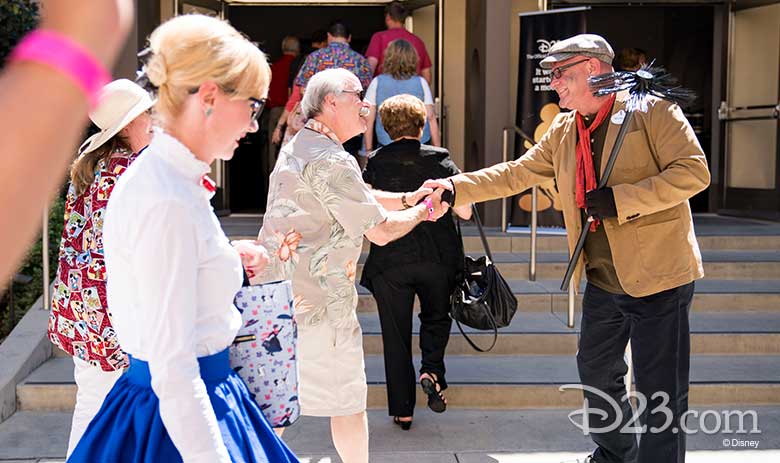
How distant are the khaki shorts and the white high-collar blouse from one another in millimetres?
1875

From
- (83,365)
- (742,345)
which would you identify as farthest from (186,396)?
(742,345)

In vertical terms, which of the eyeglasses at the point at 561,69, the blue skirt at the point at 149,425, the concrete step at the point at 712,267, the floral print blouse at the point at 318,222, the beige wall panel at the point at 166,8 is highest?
the beige wall panel at the point at 166,8

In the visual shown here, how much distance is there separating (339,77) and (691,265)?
5.57ft

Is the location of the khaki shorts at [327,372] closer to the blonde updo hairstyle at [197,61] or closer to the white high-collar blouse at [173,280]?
the white high-collar blouse at [173,280]

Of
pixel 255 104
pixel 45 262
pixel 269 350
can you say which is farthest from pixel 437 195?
pixel 45 262

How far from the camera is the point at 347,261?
4.08m

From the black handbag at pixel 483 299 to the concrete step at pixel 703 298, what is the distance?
79.7 inches

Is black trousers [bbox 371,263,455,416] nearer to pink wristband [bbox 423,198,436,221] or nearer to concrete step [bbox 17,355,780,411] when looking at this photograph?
concrete step [bbox 17,355,780,411]

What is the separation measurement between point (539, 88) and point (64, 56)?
832 cm

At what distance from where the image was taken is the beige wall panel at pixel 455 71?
1082 cm

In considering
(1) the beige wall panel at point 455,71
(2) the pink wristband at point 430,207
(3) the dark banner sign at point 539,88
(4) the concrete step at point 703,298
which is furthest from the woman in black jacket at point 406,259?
(1) the beige wall panel at point 455,71

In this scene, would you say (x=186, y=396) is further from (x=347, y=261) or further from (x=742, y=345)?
(x=742, y=345)

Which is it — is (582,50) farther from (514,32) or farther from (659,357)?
(514,32)

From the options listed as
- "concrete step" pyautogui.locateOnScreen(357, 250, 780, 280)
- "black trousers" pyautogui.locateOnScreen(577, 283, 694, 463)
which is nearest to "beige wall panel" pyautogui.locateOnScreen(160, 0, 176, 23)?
"concrete step" pyautogui.locateOnScreen(357, 250, 780, 280)
